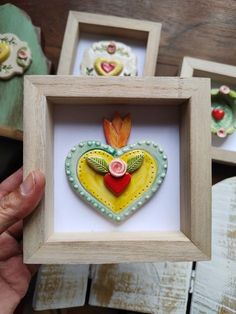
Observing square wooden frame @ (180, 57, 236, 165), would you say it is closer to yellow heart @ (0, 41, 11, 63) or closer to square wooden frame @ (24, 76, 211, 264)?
square wooden frame @ (24, 76, 211, 264)

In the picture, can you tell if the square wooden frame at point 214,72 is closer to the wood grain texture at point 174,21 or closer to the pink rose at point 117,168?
the wood grain texture at point 174,21

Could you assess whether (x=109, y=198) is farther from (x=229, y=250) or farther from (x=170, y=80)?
(x=229, y=250)

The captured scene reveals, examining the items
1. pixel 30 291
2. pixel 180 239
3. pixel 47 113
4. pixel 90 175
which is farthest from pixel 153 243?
pixel 30 291

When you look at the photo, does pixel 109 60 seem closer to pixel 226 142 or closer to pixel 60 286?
pixel 226 142

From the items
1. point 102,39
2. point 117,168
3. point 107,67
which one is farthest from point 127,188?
point 102,39

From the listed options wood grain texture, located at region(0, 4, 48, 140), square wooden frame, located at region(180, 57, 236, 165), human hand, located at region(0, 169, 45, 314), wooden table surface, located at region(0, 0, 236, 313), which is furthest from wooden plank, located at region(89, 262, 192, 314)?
wooden table surface, located at region(0, 0, 236, 313)

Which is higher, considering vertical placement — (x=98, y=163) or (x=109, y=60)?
(x=109, y=60)
